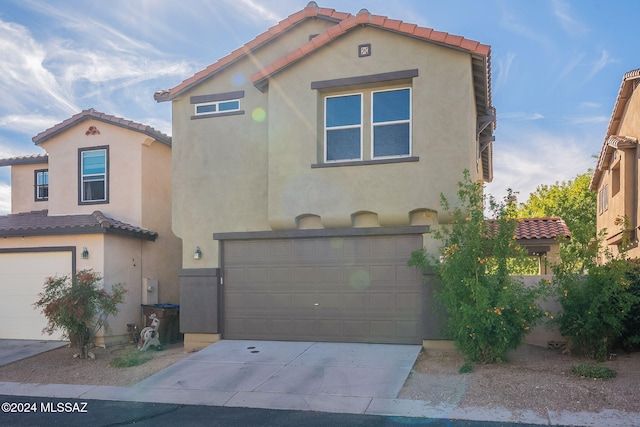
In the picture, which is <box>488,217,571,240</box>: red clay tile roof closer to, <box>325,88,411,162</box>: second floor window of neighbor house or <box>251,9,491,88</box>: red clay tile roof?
<box>325,88,411,162</box>: second floor window of neighbor house

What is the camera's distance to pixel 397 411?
7902mm

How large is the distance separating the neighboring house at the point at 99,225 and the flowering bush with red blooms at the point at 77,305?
4.26ft

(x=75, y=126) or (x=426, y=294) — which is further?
(x=75, y=126)

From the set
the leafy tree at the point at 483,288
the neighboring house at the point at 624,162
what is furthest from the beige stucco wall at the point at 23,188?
the neighboring house at the point at 624,162

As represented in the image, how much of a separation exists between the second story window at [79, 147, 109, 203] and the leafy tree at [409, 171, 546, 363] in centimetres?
1047

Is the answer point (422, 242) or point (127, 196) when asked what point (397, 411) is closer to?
point (422, 242)

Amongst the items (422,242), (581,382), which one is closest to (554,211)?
(422,242)

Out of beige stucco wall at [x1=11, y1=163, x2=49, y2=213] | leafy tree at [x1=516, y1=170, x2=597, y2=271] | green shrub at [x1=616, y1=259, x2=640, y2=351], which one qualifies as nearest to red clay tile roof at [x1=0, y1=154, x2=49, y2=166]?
beige stucco wall at [x1=11, y1=163, x2=49, y2=213]

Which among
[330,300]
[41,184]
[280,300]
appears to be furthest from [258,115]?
[41,184]

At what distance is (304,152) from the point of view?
39.8 feet

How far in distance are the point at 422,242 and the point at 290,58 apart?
192 inches

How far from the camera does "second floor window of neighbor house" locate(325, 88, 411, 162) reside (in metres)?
11.9

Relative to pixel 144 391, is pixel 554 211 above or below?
above

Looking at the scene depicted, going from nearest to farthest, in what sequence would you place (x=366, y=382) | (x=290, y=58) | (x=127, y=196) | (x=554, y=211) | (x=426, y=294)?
(x=366, y=382), (x=426, y=294), (x=290, y=58), (x=127, y=196), (x=554, y=211)
